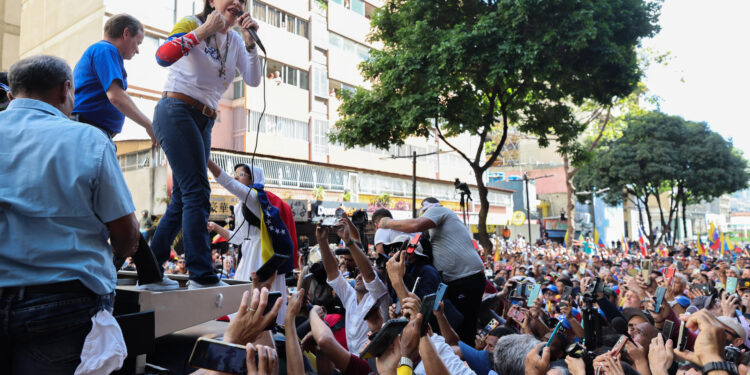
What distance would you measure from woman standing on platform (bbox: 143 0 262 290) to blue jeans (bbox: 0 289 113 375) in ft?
4.46

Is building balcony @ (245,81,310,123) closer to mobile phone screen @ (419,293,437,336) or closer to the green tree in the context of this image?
the green tree

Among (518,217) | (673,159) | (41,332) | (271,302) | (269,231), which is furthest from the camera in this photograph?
(518,217)

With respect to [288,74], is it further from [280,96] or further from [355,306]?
[355,306]

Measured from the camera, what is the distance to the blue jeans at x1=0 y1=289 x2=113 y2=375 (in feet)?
6.23

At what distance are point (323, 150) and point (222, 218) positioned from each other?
359 inches

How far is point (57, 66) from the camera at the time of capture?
224cm

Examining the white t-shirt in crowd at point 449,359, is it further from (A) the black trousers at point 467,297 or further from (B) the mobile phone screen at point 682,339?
(A) the black trousers at point 467,297

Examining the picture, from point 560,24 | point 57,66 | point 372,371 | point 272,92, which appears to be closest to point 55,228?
point 57,66

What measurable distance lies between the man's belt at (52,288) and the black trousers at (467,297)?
12.3 feet

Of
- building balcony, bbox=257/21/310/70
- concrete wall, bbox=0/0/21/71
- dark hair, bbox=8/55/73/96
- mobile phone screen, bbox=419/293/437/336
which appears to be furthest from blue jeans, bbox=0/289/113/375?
building balcony, bbox=257/21/310/70

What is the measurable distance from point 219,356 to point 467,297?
3.75 metres

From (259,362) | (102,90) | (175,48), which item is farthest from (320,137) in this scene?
(259,362)

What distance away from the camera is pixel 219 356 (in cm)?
178

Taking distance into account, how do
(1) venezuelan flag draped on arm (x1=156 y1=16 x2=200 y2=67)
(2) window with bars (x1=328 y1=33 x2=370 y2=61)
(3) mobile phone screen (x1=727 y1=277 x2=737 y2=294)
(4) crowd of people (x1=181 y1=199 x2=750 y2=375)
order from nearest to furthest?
(4) crowd of people (x1=181 y1=199 x2=750 y2=375) → (1) venezuelan flag draped on arm (x1=156 y1=16 x2=200 y2=67) → (3) mobile phone screen (x1=727 y1=277 x2=737 y2=294) → (2) window with bars (x1=328 y1=33 x2=370 y2=61)
